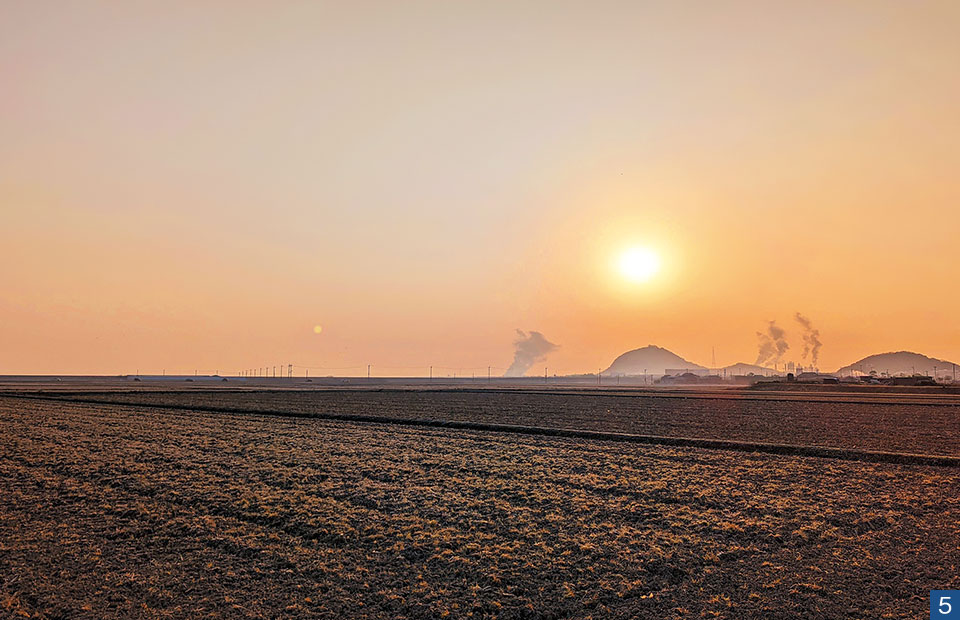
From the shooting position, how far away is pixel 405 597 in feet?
37.1

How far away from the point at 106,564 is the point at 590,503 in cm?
1171

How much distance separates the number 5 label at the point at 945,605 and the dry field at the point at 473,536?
208mm

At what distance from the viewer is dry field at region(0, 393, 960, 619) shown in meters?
11.2

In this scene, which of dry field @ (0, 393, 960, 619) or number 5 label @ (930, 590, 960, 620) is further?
dry field @ (0, 393, 960, 619)

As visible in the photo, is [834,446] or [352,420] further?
[352,420]

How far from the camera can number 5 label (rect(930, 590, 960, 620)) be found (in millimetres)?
10750

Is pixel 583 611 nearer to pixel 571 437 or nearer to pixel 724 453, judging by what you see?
pixel 724 453

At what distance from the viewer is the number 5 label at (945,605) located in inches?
423

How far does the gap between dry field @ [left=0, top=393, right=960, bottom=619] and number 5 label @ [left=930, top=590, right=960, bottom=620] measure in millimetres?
208

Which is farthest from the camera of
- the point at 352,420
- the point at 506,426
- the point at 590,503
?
the point at 352,420

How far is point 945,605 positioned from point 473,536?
902 cm

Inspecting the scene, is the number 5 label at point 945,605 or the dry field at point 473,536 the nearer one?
the number 5 label at point 945,605

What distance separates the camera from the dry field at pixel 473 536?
Answer: 1120cm

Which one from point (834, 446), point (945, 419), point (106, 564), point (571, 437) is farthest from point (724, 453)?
point (945, 419)
